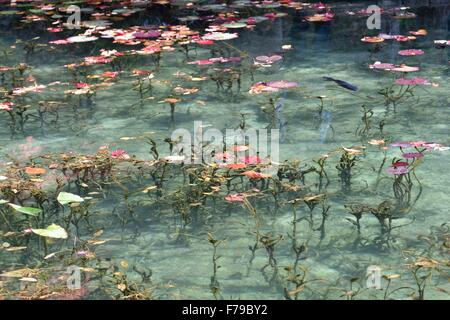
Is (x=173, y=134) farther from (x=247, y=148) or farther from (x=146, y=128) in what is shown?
(x=247, y=148)

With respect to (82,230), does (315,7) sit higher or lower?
higher

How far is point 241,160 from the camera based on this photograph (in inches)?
181

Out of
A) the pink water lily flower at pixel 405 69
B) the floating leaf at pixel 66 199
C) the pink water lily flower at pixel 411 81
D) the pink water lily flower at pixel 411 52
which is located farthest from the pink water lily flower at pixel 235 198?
the pink water lily flower at pixel 411 52

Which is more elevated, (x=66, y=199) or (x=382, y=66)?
(x=382, y=66)

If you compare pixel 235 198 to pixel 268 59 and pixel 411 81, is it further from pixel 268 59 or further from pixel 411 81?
pixel 268 59

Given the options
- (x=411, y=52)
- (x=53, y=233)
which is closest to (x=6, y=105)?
(x=53, y=233)

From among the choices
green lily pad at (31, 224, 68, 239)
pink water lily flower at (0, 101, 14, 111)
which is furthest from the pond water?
green lily pad at (31, 224, 68, 239)

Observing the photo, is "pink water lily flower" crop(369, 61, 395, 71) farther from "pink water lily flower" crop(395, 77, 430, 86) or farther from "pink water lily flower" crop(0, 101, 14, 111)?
"pink water lily flower" crop(0, 101, 14, 111)

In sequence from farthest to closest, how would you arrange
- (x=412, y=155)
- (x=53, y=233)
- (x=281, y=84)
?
(x=281, y=84) → (x=412, y=155) → (x=53, y=233)

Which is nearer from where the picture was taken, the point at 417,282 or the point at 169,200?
the point at 417,282

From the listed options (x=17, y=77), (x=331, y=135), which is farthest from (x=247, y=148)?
(x=17, y=77)

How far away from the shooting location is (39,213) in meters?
4.14

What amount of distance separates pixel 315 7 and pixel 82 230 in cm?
534

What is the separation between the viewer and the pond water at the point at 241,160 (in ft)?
11.9
